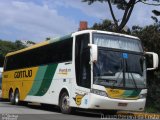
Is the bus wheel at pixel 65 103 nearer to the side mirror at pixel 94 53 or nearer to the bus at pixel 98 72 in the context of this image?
the bus at pixel 98 72

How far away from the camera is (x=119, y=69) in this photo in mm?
18844

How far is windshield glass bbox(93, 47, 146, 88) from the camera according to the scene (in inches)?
727

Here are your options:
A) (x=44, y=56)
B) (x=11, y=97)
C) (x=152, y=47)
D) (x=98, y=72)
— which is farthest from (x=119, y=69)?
(x=11, y=97)

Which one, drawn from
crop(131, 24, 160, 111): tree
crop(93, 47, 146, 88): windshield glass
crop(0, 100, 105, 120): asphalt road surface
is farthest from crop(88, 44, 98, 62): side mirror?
crop(131, 24, 160, 111): tree

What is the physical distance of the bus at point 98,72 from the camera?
18406mm

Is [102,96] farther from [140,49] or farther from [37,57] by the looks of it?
[37,57]

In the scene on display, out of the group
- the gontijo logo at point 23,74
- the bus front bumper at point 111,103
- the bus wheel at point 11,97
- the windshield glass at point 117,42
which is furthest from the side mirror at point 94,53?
the bus wheel at point 11,97

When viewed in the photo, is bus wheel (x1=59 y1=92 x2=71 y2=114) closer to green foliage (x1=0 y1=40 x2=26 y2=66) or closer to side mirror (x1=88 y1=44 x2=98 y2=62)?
side mirror (x1=88 y1=44 x2=98 y2=62)

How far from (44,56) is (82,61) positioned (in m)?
5.09

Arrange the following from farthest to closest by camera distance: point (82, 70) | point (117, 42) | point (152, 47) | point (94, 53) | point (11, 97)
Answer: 1. point (11, 97)
2. point (152, 47)
3. point (117, 42)
4. point (82, 70)
5. point (94, 53)

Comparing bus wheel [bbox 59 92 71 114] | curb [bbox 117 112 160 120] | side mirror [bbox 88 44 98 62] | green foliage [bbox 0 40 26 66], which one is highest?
green foliage [bbox 0 40 26 66]

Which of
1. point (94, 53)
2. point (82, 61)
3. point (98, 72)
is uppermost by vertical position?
point (94, 53)

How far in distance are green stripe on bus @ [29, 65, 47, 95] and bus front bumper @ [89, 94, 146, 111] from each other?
5751 mm

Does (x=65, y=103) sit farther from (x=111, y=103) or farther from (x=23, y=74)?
(x=23, y=74)
